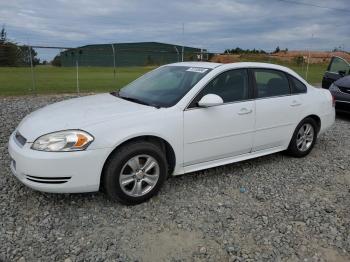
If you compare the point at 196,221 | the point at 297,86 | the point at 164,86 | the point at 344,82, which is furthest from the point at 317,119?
the point at 344,82

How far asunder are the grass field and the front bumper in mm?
9462

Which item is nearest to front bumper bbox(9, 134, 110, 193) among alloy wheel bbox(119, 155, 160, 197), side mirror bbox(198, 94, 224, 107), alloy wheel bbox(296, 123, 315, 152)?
alloy wheel bbox(119, 155, 160, 197)

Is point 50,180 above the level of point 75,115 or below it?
below

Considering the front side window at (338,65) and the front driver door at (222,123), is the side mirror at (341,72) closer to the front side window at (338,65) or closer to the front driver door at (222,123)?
the front side window at (338,65)

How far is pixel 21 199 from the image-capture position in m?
3.86

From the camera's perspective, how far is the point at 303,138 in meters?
5.55

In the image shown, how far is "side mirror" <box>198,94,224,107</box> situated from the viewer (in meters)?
4.09

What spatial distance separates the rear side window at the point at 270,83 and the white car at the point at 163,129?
2 centimetres

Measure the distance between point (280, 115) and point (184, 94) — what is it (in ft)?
5.25

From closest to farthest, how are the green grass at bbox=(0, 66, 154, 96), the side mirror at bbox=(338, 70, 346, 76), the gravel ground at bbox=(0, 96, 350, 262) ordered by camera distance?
the gravel ground at bbox=(0, 96, 350, 262)
the side mirror at bbox=(338, 70, 346, 76)
the green grass at bbox=(0, 66, 154, 96)

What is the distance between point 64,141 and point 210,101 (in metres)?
1.65

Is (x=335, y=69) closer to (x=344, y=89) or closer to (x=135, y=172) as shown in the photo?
(x=344, y=89)

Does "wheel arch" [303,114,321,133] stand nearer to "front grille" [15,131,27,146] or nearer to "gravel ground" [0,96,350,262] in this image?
"gravel ground" [0,96,350,262]

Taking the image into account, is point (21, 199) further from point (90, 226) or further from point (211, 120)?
point (211, 120)
